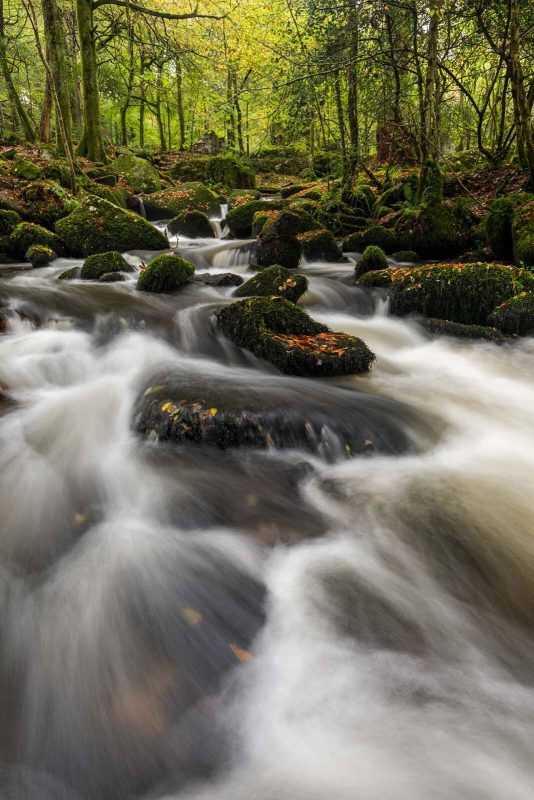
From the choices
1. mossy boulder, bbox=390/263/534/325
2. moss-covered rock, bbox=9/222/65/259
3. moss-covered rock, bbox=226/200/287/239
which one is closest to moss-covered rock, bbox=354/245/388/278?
mossy boulder, bbox=390/263/534/325

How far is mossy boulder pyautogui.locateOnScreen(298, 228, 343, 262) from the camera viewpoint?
9.79m

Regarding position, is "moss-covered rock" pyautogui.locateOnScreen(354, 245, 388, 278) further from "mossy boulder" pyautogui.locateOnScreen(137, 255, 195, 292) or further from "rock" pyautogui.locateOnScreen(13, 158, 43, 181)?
"rock" pyautogui.locateOnScreen(13, 158, 43, 181)

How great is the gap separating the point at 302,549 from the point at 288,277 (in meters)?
5.06

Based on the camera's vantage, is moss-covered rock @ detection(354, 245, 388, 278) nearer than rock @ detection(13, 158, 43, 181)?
Yes

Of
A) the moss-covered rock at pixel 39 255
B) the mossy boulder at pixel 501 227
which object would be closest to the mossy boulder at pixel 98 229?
the moss-covered rock at pixel 39 255

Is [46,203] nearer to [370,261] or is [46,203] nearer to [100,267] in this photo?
[100,267]

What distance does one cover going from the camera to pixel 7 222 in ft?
32.1

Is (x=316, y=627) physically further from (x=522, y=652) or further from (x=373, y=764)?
(x=522, y=652)

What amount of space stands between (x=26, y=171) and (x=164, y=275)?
773 cm

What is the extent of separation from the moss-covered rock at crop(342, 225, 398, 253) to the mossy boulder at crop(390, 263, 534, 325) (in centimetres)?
329

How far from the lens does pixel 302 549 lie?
2826mm

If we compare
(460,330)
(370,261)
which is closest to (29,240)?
(370,261)

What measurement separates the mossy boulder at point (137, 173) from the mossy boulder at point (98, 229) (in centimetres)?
722

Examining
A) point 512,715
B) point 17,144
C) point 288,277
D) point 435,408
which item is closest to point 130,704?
point 512,715
